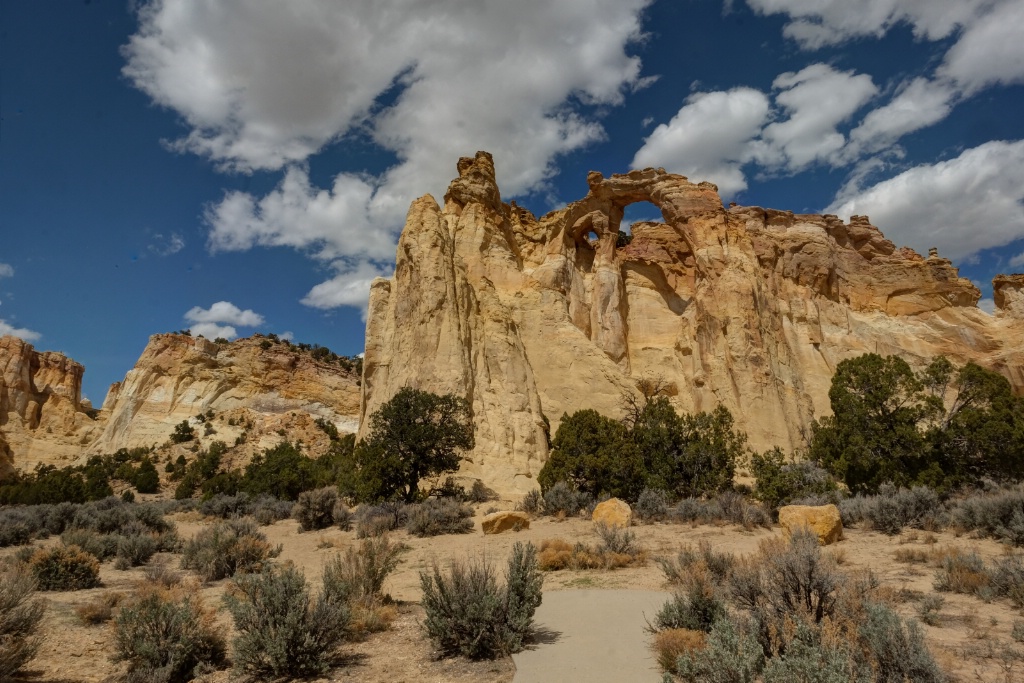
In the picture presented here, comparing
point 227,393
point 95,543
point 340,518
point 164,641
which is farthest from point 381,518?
point 227,393

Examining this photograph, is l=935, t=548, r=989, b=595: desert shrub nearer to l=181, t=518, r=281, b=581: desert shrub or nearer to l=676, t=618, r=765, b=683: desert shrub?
l=676, t=618, r=765, b=683: desert shrub

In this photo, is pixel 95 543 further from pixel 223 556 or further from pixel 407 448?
pixel 407 448

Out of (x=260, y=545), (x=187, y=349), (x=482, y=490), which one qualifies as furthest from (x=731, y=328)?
(x=187, y=349)

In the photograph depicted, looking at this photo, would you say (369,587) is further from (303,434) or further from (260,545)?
(303,434)

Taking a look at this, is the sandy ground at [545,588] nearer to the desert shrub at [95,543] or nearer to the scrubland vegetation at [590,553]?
the scrubland vegetation at [590,553]

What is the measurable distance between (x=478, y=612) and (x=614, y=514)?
872cm

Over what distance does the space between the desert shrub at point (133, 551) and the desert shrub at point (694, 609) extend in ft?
35.4

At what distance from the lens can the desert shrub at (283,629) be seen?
16.4 feet

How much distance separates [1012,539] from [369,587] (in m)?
10.6

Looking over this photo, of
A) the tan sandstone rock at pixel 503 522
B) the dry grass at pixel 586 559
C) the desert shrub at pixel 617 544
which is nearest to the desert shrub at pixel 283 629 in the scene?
the dry grass at pixel 586 559

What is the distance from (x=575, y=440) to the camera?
65.5 feet

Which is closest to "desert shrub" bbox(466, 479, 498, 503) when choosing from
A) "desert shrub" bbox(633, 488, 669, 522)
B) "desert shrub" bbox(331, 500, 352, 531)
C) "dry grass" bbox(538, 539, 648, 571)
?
"desert shrub" bbox(331, 500, 352, 531)

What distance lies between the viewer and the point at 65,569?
8.93 m

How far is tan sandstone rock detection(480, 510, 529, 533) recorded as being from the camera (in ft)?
44.9
